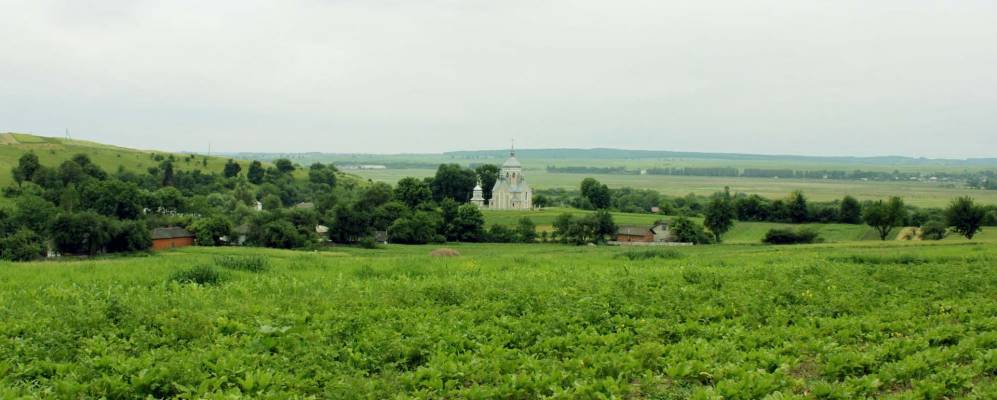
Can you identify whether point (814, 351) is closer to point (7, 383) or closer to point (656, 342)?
point (656, 342)

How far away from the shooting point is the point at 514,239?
Answer: 273 ft

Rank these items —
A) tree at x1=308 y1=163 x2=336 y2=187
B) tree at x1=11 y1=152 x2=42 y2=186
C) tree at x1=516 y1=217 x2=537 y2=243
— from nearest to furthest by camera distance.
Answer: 1. tree at x1=516 y1=217 x2=537 y2=243
2. tree at x1=11 y1=152 x2=42 y2=186
3. tree at x1=308 y1=163 x2=336 y2=187

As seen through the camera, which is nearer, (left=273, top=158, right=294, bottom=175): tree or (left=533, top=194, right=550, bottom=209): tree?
(left=533, top=194, right=550, bottom=209): tree

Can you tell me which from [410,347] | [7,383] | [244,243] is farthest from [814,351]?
[244,243]

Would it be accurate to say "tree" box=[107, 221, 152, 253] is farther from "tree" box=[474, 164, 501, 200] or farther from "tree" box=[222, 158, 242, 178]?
"tree" box=[474, 164, 501, 200]

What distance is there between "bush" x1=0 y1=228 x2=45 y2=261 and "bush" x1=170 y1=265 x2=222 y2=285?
153 feet

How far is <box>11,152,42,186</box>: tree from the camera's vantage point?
318ft

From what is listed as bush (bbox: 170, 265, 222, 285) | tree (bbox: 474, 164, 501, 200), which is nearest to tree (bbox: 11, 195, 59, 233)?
bush (bbox: 170, 265, 222, 285)

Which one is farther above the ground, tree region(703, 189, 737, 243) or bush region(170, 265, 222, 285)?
bush region(170, 265, 222, 285)

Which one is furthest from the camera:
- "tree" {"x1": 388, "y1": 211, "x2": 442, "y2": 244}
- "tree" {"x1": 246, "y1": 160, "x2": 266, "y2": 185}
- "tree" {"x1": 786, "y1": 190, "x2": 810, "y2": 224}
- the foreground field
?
"tree" {"x1": 246, "y1": 160, "x2": 266, "y2": 185}

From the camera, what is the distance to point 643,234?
282ft

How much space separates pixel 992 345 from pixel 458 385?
8.23 m

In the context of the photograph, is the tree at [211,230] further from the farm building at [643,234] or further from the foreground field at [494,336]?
the foreground field at [494,336]

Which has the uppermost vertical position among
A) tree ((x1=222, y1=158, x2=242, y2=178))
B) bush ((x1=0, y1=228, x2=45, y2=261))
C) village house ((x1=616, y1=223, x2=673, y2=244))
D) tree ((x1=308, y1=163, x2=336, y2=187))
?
tree ((x1=222, y1=158, x2=242, y2=178))
